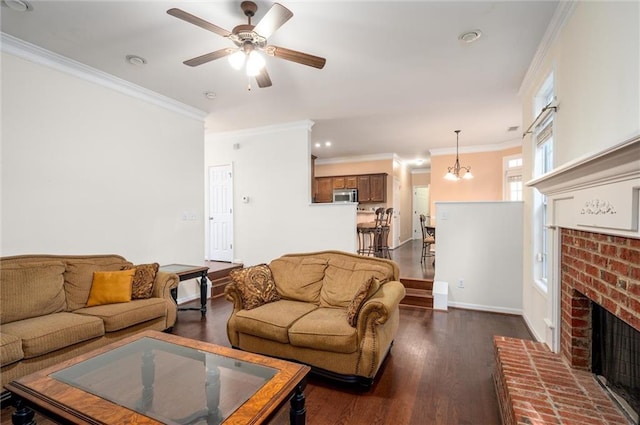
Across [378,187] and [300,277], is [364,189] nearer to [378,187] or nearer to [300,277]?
[378,187]

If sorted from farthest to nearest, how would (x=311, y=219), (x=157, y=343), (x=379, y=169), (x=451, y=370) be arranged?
(x=379, y=169)
(x=311, y=219)
(x=451, y=370)
(x=157, y=343)

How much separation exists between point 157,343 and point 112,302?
4.19 ft

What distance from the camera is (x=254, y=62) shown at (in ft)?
7.71

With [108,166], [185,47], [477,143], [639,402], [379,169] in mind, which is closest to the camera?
[639,402]

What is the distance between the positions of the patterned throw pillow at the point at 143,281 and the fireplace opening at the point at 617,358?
12.5 feet

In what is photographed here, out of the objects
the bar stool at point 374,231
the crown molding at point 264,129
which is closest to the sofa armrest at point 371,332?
the crown molding at point 264,129

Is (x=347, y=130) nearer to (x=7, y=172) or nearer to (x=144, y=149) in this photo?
(x=144, y=149)

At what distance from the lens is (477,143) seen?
687 cm

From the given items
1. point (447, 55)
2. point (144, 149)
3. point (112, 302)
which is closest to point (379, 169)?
point (447, 55)

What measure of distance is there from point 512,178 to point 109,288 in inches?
297

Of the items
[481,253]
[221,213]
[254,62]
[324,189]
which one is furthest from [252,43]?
[324,189]

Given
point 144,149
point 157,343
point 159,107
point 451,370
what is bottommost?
point 451,370

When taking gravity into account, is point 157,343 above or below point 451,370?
above

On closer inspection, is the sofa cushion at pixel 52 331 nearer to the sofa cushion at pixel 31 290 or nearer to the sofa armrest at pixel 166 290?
the sofa cushion at pixel 31 290
